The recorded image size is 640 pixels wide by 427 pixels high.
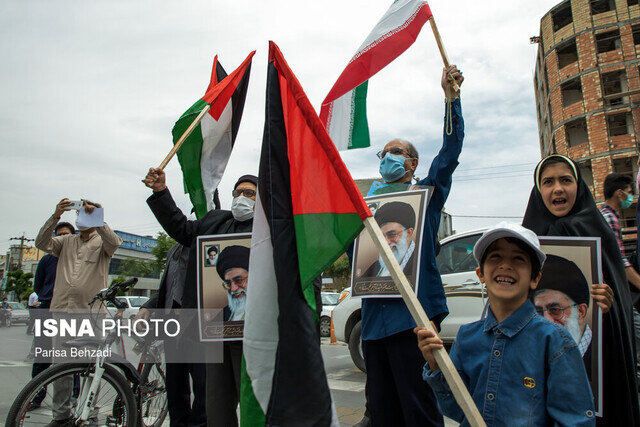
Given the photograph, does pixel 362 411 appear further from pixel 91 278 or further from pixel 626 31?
pixel 626 31

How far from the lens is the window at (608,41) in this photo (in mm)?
30375

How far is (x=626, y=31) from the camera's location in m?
29.7

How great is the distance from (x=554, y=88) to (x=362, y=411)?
3526cm

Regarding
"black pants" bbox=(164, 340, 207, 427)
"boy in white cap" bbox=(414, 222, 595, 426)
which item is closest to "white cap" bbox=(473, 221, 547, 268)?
"boy in white cap" bbox=(414, 222, 595, 426)

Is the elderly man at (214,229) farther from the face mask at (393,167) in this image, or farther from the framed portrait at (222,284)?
the face mask at (393,167)

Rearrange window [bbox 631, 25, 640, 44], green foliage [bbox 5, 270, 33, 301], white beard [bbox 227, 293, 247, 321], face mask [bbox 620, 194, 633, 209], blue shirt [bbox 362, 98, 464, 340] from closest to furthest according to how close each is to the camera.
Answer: blue shirt [bbox 362, 98, 464, 340] < white beard [bbox 227, 293, 247, 321] < face mask [bbox 620, 194, 633, 209] < window [bbox 631, 25, 640, 44] < green foliage [bbox 5, 270, 33, 301]

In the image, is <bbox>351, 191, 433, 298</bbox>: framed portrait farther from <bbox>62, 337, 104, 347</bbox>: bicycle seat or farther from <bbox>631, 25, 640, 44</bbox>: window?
<bbox>631, 25, 640, 44</bbox>: window

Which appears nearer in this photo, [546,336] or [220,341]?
[546,336]

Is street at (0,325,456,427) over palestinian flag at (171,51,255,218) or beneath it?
beneath

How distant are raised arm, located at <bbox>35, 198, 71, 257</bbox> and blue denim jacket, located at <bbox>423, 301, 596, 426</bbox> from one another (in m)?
4.00

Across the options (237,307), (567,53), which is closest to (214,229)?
(237,307)

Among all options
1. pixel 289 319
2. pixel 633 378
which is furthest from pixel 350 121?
pixel 633 378

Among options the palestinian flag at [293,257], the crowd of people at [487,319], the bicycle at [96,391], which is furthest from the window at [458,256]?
the palestinian flag at [293,257]

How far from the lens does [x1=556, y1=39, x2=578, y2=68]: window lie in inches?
1280
